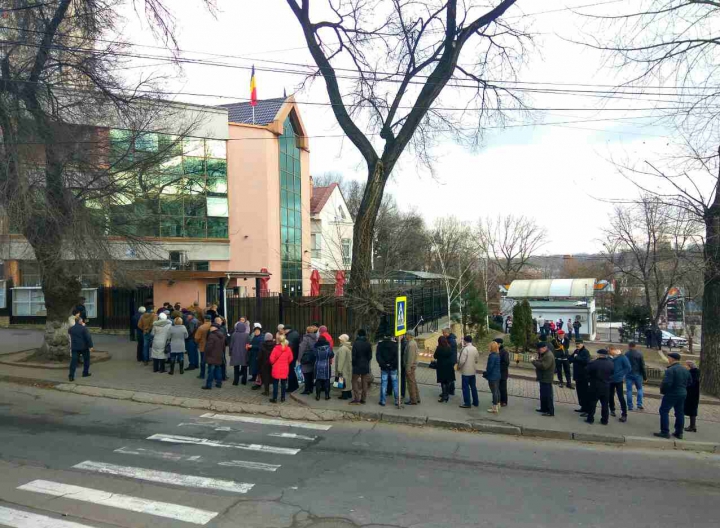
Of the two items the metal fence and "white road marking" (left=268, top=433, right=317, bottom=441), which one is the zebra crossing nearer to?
"white road marking" (left=268, top=433, right=317, bottom=441)

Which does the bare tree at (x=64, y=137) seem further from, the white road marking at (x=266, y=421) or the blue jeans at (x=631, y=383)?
the blue jeans at (x=631, y=383)

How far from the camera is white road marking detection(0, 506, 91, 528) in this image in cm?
514

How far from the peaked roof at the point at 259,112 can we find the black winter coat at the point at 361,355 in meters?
21.3

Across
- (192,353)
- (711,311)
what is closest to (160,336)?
(192,353)

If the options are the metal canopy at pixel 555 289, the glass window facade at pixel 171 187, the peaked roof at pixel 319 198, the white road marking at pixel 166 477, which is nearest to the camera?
the white road marking at pixel 166 477

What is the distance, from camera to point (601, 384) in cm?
979

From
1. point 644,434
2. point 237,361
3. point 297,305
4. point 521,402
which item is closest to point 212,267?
point 297,305

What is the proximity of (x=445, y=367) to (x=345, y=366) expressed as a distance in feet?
7.15

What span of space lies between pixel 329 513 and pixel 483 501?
1847mm

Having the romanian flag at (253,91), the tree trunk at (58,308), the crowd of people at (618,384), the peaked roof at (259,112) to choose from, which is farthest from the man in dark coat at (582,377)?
the romanian flag at (253,91)

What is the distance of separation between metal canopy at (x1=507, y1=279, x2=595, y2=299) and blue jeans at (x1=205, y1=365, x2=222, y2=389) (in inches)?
1063

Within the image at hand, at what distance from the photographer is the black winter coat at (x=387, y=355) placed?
10703 mm

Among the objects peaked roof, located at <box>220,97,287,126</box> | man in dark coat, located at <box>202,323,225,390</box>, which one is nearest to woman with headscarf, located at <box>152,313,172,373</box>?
man in dark coat, located at <box>202,323,225,390</box>

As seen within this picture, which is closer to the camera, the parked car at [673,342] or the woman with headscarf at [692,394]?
the woman with headscarf at [692,394]
